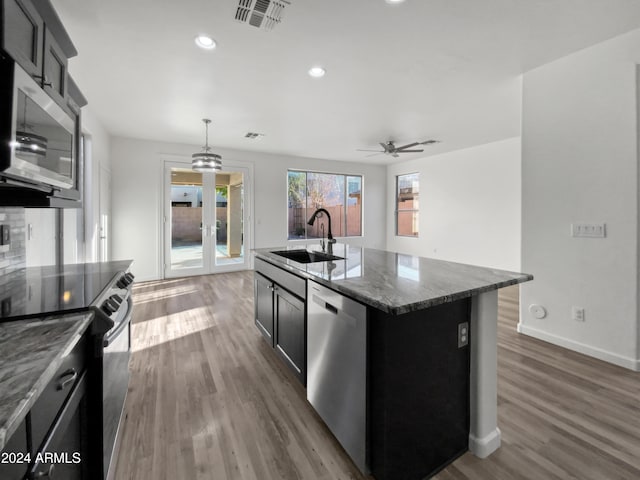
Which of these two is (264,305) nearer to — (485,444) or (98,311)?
(98,311)

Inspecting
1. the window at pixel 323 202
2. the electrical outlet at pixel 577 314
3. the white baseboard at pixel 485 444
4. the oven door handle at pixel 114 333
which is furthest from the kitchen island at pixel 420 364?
the window at pixel 323 202

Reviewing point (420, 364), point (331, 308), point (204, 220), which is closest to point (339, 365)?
point (331, 308)

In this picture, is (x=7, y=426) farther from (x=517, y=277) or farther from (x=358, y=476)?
(x=517, y=277)

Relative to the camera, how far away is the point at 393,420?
130cm

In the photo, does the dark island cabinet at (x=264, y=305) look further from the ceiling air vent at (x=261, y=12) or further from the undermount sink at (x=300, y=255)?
the ceiling air vent at (x=261, y=12)

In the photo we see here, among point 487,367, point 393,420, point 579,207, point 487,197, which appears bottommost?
point 393,420

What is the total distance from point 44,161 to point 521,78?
4.08 metres

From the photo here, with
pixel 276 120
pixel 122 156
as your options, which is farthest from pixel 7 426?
pixel 122 156

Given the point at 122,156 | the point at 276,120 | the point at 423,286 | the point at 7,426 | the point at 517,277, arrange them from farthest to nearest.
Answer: the point at 122,156
the point at 276,120
the point at 517,277
the point at 423,286
the point at 7,426

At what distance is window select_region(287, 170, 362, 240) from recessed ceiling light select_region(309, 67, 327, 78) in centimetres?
426

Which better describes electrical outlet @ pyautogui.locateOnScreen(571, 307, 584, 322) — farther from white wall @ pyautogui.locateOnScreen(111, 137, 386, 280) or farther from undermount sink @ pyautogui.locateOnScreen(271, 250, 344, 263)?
white wall @ pyautogui.locateOnScreen(111, 137, 386, 280)

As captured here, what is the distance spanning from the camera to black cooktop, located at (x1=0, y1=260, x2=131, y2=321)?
111 cm

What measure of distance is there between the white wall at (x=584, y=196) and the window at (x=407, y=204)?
15.8 feet

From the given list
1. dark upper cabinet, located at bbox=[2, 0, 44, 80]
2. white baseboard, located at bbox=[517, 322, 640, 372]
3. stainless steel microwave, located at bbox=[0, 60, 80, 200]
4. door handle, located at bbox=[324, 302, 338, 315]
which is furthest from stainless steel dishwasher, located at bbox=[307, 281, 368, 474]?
white baseboard, located at bbox=[517, 322, 640, 372]
